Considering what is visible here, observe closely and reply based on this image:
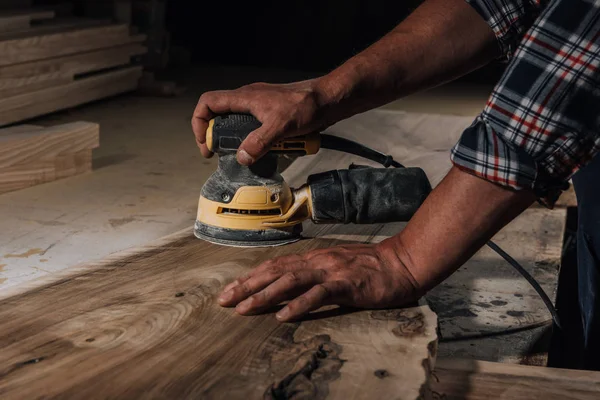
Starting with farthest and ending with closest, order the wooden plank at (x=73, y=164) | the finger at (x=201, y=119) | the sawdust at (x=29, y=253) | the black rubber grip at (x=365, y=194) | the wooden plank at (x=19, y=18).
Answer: the wooden plank at (x=19, y=18), the wooden plank at (x=73, y=164), the sawdust at (x=29, y=253), the black rubber grip at (x=365, y=194), the finger at (x=201, y=119)

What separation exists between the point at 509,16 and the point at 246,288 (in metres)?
0.85

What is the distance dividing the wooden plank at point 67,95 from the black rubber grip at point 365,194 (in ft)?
8.89

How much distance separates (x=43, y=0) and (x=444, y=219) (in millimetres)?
5202

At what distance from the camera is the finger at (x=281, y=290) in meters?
1.54

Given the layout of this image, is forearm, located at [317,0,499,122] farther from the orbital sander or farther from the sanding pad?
the sanding pad

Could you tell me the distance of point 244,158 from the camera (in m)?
1.87

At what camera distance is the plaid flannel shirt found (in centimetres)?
141

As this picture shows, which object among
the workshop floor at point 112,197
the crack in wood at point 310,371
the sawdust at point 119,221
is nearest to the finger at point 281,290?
the crack in wood at point 310,371

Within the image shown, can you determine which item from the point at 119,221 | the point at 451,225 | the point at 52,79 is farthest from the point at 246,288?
the point at 52,79

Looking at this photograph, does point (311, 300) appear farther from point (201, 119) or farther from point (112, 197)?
point (112, 197)

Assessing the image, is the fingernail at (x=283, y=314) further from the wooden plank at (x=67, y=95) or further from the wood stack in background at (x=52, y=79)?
the wooden plank at (x=67, y=95)

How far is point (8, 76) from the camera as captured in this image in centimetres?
425

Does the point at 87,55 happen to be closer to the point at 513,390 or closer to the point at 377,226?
the point at 377,226

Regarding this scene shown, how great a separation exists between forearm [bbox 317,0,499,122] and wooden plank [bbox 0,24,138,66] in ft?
9.08
